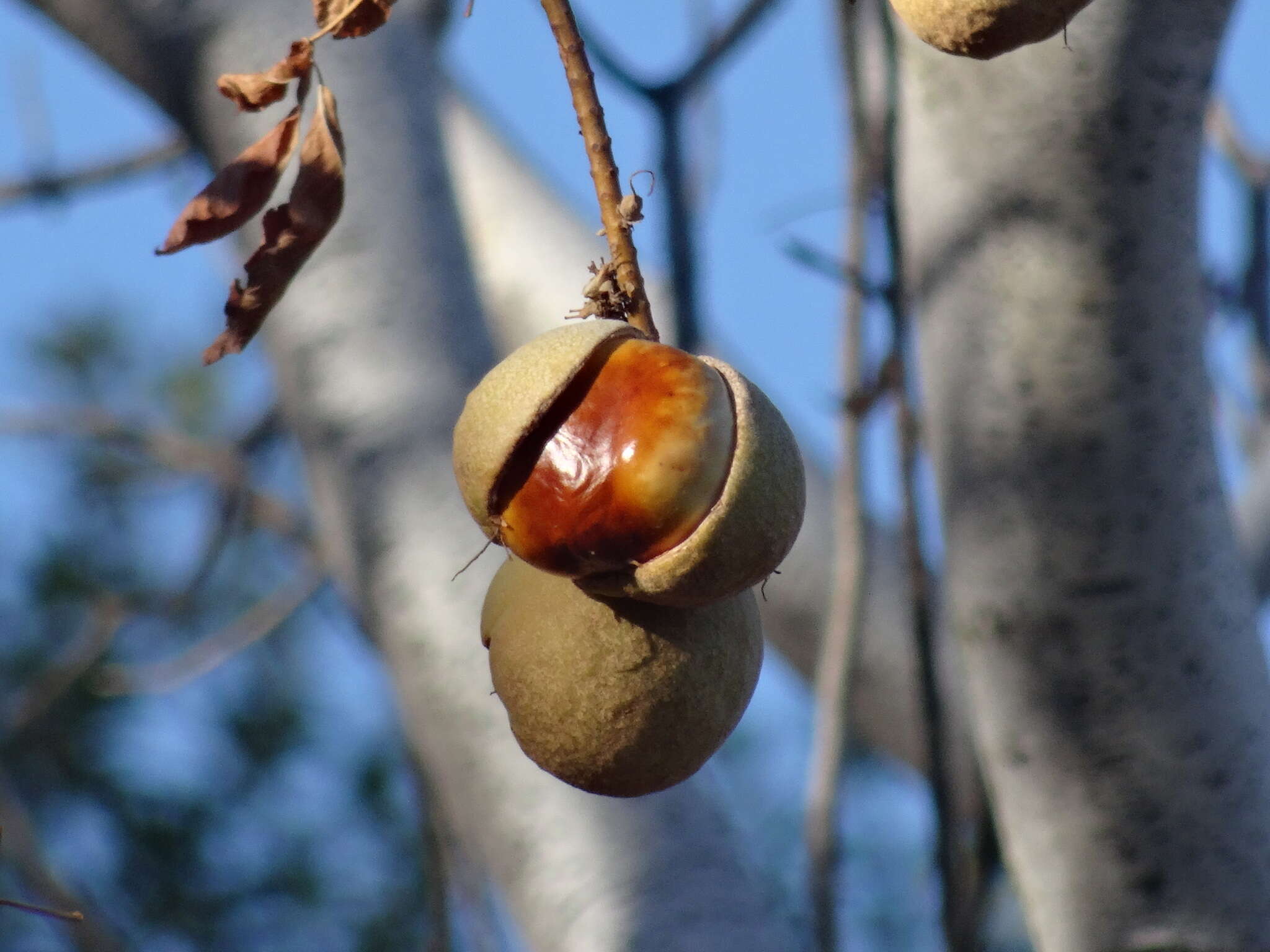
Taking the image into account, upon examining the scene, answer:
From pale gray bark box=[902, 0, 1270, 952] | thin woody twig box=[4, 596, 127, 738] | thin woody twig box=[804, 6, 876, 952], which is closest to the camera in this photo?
pale gray bark box=[902, 0, 1270, 952]

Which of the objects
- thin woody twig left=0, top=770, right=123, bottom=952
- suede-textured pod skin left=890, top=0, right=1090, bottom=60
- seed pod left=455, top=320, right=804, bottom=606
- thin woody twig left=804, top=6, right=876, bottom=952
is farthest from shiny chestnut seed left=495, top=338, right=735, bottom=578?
thin woody twig left=0, top=770, right=123, bottom=952

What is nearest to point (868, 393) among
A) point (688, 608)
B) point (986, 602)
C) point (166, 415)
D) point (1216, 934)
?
point (986, 602)

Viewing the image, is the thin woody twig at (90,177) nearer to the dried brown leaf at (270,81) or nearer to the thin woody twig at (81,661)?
the thin woody twig at (81,661)

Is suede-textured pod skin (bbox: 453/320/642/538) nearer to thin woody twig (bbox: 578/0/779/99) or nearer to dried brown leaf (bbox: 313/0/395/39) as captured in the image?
dried brown leaf (bbox: 313/0/395/39)

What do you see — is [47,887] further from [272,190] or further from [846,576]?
[272,190]

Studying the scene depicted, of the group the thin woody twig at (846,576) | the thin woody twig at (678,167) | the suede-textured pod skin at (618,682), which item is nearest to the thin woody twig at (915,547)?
the thin woody twig at (846,576)

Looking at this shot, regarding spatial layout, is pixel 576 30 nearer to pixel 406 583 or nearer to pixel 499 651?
pixel 499 651
